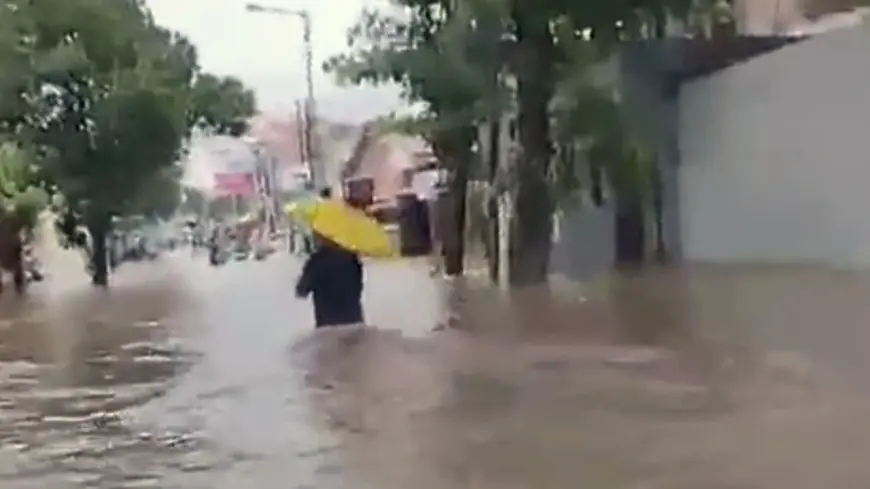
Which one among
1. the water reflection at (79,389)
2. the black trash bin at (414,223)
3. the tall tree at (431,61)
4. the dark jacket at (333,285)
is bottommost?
the black trash bin at (414,223)

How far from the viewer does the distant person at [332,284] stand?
35.2 ft

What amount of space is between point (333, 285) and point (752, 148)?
1087 centimetres

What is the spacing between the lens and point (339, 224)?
504 inches

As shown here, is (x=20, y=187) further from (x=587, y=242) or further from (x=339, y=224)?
(x=339, y=224)

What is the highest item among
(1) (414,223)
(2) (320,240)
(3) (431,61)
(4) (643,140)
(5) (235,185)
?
(3) (431,61)

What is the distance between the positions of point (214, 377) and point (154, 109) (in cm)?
2036

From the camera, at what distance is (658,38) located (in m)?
21.2

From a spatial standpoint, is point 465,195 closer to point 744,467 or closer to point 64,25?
point 64,25

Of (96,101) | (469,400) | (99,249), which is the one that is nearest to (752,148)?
(96,101)

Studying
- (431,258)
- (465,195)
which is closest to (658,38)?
(465,195)

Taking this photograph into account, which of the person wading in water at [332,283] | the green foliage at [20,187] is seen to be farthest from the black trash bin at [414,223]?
the person wading in water at [332,283]

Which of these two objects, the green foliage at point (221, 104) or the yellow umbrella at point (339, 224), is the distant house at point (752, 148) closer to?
the yellow umbrella at point (339, 224)

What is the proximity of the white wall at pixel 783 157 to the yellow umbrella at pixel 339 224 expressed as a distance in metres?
5.61

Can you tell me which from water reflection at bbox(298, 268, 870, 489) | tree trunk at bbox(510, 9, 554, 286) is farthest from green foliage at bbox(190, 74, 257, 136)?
water reflection at bbox(298, 268, 870, 489)
